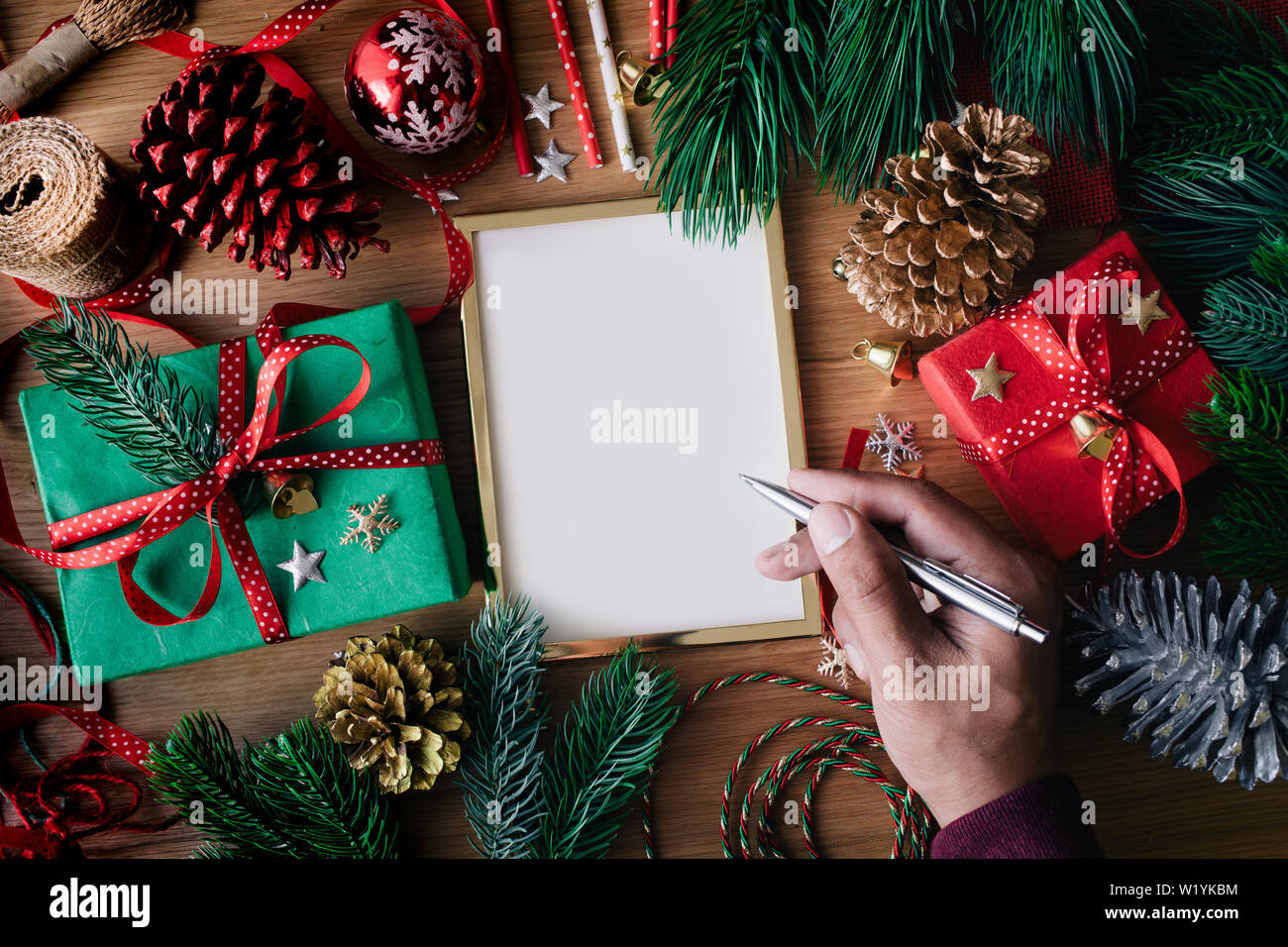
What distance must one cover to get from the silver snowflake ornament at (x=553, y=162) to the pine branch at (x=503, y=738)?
48cm

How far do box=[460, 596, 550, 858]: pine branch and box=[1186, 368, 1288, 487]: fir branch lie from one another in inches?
26.3

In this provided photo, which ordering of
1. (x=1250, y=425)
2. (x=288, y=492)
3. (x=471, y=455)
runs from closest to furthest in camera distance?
(x=1250, y=425) < (x=288, y=492) < (x=471, y=455)

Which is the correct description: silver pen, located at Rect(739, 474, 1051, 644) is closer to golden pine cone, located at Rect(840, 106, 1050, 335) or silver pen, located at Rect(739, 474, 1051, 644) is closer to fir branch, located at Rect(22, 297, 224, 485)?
golden pine cone, located at Rect(840, 106, 1050, 335)

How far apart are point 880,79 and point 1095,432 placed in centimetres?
40

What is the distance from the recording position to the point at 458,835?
87 centimetres

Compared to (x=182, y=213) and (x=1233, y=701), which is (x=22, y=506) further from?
(x=1233, y=701)

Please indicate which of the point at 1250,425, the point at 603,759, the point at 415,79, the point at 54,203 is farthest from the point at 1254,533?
the point at 54,203

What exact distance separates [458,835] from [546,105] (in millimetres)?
812

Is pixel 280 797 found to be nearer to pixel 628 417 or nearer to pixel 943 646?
pixel 628 417

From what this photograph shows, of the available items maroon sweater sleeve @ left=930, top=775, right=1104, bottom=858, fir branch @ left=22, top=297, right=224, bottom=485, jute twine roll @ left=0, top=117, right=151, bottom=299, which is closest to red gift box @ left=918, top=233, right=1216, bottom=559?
maroon sweater sleeve @ left=930, top=775, right=1104, bottom=858

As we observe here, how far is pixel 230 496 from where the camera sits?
792mm

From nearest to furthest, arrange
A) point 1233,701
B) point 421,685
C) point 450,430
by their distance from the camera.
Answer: point 1233,701, point 421,685, point 450,430

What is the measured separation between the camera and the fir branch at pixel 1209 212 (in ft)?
2.36
